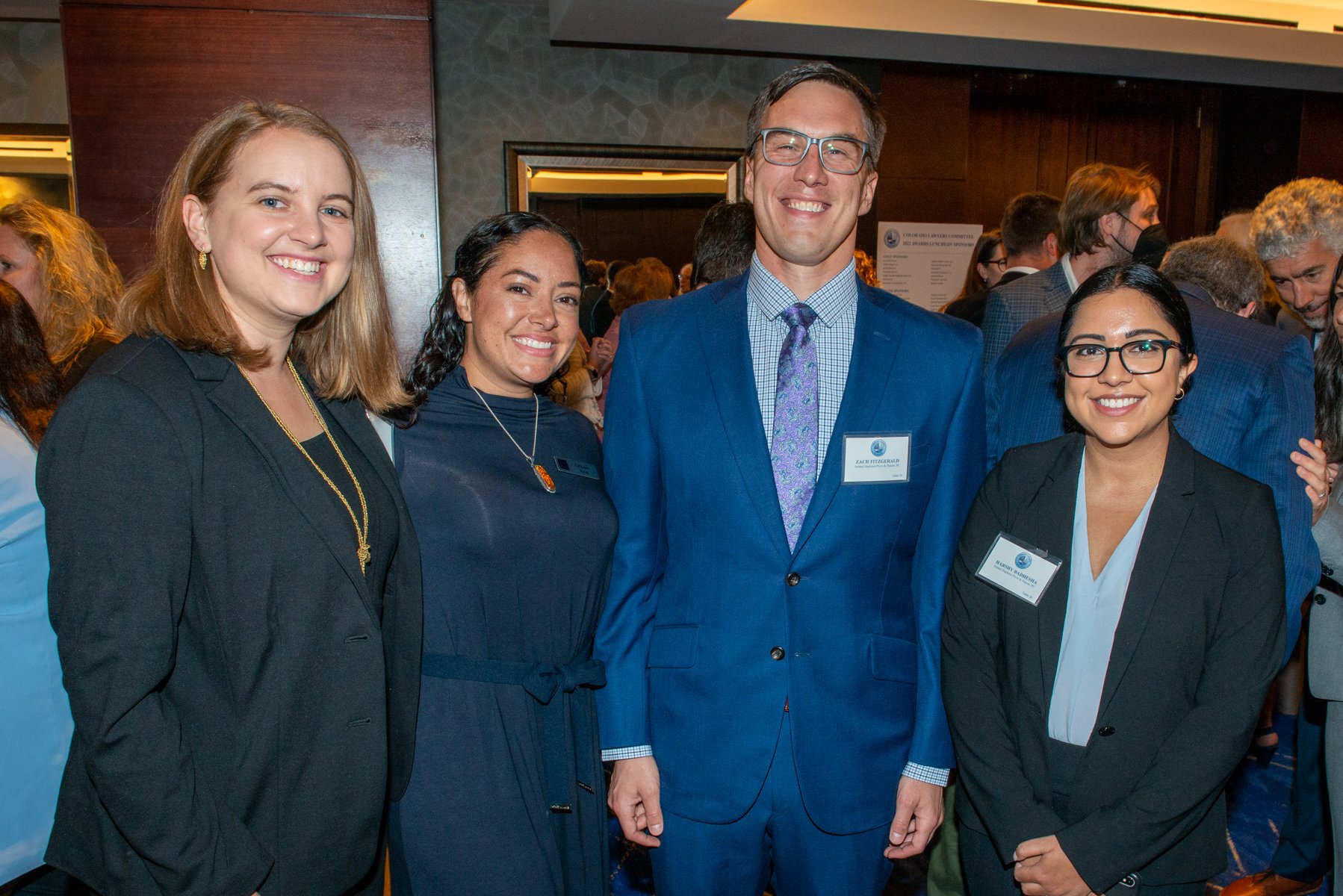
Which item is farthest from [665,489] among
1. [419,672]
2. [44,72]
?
[44,72]

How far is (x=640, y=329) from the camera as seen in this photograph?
169 cm

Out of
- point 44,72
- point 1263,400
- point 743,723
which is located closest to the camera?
point 743,723

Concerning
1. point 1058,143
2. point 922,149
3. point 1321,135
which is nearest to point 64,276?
point 922,149

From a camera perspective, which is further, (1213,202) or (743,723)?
(1213,202)

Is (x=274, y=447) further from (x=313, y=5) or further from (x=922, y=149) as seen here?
(x=922, y=149)

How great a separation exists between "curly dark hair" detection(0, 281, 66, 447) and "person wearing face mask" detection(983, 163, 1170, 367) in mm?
2666

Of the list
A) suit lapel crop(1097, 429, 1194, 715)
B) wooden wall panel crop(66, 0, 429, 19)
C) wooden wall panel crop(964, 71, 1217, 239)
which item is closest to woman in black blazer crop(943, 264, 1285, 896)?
suit lapel crop(1097, 429, 1194, 715)

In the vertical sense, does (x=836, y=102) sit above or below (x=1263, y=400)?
above

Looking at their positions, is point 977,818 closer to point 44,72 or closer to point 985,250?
point 985,250

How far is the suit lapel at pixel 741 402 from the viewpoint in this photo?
1.53 m

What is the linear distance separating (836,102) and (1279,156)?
26.4ft

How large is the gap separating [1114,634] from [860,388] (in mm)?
651

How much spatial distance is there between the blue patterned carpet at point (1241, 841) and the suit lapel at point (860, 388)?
69.8 inches

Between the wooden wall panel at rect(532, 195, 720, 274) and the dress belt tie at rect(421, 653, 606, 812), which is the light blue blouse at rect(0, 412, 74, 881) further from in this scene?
the wooden wall panel at rect(532, 195, 720, 274)
